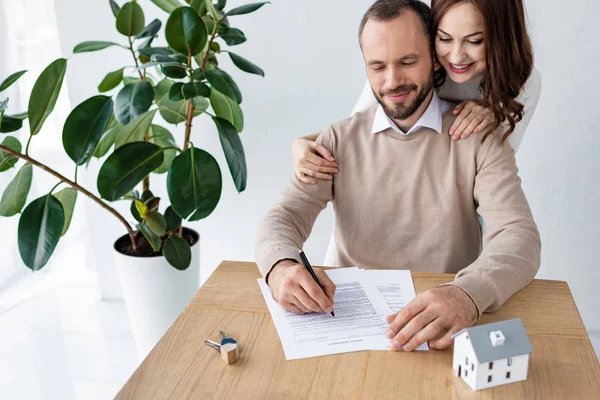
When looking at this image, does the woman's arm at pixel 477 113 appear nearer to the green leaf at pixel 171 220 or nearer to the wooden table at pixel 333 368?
the wooden table at pixel 333 368

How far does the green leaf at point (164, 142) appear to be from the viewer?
2.18m

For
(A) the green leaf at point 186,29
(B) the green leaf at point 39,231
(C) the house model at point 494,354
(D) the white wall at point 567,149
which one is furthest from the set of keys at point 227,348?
(D) the white wall at point 567,149

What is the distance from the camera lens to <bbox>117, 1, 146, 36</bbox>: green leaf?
6.43 ft

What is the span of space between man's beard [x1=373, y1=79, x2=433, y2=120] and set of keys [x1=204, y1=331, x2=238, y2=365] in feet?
2.66

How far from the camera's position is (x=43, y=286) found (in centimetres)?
297

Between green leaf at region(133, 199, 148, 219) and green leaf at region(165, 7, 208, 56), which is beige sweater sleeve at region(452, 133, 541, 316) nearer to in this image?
green leaf at region(165, 7, 208, 56)

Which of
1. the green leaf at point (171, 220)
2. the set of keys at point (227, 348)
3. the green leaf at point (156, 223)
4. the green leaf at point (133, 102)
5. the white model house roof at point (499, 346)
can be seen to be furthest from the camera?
the green leaf at point (171, 220)

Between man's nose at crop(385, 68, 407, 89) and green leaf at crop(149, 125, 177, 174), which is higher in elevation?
man's nose at crop(385, 68, 407, 89)

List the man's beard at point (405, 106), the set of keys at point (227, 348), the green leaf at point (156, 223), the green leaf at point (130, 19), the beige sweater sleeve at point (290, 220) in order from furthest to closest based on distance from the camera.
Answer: the green leaf at point (156, 223) → the green leaf at point (130, 19) → the man's beard at point (405, 106) → the beige sweater sleeve at point (290, 220) → the set of keys at point (227, 348)

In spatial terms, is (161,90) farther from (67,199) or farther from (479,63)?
(479,63)

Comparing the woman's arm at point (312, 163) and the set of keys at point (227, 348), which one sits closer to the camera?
the set of keys at point (227, 348)

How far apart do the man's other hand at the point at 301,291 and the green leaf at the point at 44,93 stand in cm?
86

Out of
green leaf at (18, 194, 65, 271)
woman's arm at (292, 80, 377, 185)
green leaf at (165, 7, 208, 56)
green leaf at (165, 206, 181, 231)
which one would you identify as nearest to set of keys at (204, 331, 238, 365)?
woman's arm at (292, 80, 377, 185)

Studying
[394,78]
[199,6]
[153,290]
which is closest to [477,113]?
[394,78]
